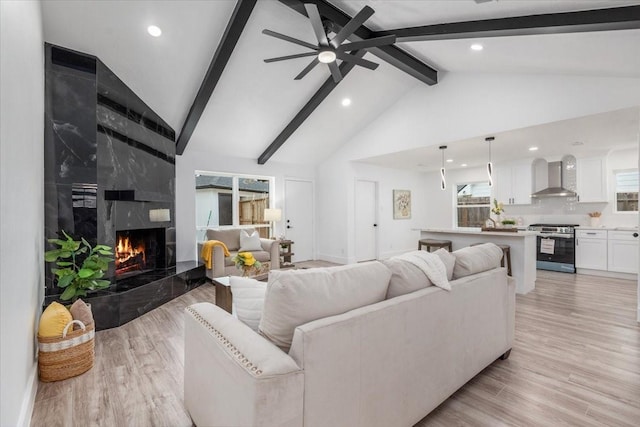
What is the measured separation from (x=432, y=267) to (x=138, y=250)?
4454mm

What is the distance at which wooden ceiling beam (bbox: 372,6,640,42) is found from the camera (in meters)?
2.54

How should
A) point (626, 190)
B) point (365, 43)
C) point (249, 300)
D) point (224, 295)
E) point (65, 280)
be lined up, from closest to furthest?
point (249, 300)
point (65, 280)
point (224, 295)
point (365, 43)
point (626, 190)

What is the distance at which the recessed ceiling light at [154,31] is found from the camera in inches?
129

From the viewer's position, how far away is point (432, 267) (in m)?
1.90

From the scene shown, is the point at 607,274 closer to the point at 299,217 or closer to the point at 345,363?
the point at 299,217

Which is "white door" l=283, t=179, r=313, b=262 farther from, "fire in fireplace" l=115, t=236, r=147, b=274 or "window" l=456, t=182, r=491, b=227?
"window" l=456, t=182, r=491, b=227

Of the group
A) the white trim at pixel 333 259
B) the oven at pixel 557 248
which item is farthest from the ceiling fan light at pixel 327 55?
the oven at pixel 557 248

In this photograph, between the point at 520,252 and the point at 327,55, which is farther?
the point at 520,252

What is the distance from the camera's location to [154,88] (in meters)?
4.20

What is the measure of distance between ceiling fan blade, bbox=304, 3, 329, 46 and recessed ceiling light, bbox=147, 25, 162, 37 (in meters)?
1.73

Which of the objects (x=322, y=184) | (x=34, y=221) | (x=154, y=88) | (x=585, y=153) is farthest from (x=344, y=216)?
(x=34, y=221)

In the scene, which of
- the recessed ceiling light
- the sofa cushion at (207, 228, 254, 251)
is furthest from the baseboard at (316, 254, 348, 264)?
the recessed ceiling light

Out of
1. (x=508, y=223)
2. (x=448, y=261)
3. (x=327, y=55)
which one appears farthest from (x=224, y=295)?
(x=508, y=223)

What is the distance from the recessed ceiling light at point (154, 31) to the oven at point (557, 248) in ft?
22.9
